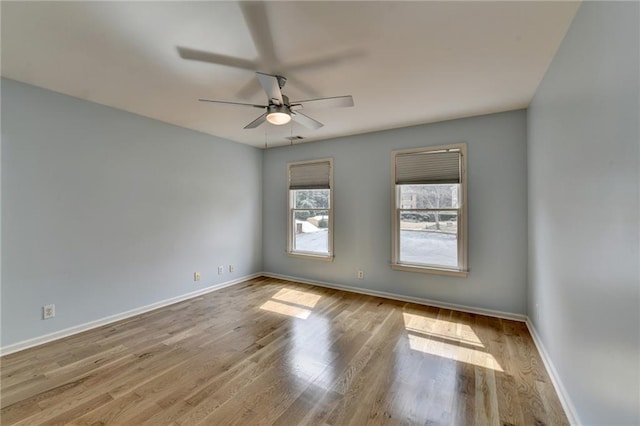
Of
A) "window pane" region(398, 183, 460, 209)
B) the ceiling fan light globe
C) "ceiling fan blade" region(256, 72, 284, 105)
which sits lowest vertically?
"window pane" region(398, 183, 460, 209)

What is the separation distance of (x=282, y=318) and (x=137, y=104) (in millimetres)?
3133

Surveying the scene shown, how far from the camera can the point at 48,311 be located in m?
2.83

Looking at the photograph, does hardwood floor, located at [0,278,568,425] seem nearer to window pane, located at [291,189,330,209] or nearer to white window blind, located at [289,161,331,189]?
window pane, located at [291,189,330,209]

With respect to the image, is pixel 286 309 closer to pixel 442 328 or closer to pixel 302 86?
pixel 442 328

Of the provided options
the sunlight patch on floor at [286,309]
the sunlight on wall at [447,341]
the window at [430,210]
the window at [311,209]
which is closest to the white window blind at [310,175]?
the window at [311,209]

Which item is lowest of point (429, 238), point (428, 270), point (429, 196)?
point (428, 270)

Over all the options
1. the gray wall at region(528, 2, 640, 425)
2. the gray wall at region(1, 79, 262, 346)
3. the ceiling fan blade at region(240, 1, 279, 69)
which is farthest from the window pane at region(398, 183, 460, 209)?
the gray wall at region(1, 79, 262, 346)

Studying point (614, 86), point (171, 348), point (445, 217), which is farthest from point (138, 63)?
point (445, 217)

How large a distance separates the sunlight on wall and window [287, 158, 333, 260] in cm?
194

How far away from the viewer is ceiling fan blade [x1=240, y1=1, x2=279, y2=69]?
5.53 ft

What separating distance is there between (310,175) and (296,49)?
9.83 ft

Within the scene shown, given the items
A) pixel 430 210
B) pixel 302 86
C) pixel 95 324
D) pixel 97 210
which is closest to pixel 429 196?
pixel 430 210

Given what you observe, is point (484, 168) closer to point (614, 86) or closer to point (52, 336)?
point (614, 86)

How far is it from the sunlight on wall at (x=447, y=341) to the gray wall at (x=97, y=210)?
3.27 meters
